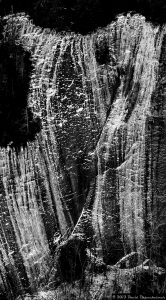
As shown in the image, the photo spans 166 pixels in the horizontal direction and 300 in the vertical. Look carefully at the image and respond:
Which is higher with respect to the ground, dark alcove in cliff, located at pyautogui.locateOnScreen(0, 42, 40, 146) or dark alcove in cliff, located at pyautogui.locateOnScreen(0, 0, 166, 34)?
dark alcove in cliff, located at pyautogui.locateOnScreen(0, 0, 166, 34)

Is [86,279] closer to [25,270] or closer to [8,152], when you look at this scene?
[25,270]

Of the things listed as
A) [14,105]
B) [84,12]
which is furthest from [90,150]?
[84,12]

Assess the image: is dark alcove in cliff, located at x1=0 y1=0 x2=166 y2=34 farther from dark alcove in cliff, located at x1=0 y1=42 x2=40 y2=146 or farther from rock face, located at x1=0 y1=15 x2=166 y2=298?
dark alcove in cliff, located at x1=0 y1=42 x2=40 y2=146

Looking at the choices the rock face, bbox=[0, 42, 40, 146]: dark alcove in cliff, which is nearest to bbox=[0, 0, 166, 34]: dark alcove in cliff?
the rock face

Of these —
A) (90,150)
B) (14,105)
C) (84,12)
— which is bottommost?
(90,150)

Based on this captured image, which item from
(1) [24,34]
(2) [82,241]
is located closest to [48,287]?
(2) [82,241]

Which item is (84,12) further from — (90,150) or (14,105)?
(90,150)
